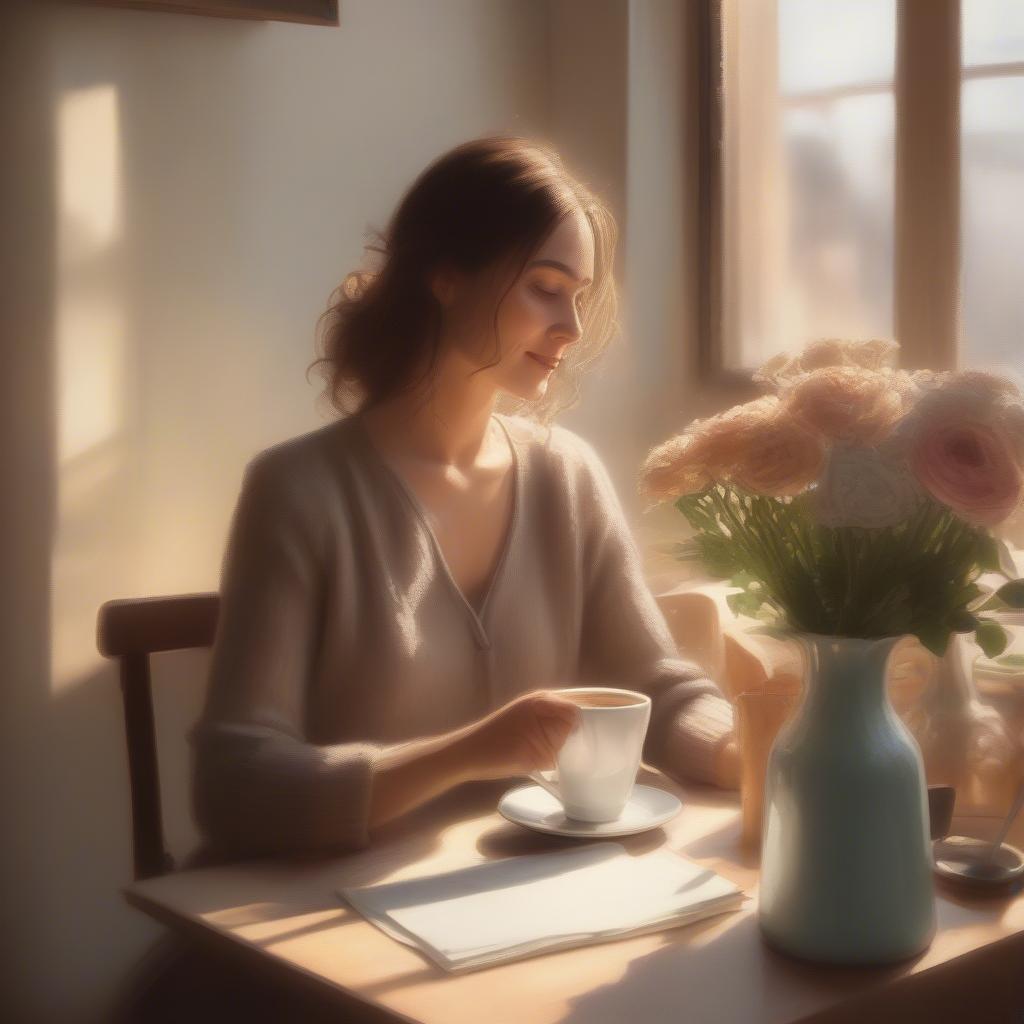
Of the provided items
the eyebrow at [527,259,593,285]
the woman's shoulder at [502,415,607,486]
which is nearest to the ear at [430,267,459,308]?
the eyebrow at [527,259,593,285]

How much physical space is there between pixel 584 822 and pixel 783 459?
43 cm

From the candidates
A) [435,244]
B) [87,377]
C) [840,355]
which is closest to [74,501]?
[87,377]

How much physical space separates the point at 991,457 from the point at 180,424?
145 centimetres

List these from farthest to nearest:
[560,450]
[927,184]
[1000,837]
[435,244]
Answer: [927,184] → [560,450] → [435,244] → [1000,837]

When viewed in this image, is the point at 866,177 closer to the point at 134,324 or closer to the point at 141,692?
the point at 134,324

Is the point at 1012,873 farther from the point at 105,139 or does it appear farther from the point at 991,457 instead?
the point at 105,139

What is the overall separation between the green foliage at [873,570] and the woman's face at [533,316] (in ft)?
2.00

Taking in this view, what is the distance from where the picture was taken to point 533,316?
1450mm

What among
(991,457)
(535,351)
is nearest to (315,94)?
(535,351)

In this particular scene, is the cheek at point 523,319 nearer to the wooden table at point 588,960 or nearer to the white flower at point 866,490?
the wooden table at point 588,960

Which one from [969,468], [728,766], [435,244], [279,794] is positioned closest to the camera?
[969,468]

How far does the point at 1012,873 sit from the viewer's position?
1.00 meters

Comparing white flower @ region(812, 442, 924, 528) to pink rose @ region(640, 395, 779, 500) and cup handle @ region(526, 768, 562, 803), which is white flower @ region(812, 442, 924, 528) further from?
cup handle @ region(526, 768, 562, 803)

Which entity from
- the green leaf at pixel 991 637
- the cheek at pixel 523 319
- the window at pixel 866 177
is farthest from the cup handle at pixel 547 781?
the window at pixel 866 177
